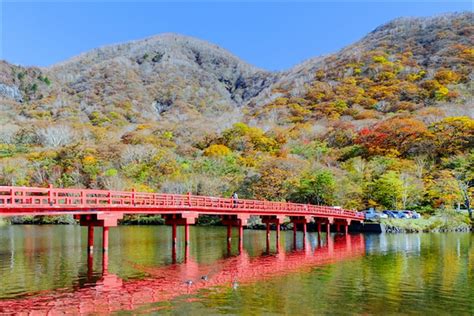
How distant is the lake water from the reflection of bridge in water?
0.04m

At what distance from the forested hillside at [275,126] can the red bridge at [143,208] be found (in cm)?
1681

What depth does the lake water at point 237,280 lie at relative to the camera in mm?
15633

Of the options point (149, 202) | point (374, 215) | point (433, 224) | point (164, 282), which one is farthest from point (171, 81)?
point (164, 282)

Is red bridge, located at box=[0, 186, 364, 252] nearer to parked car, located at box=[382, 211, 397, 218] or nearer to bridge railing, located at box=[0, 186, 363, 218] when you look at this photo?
bridge railing, located at box=[0, 186, 363, 218]

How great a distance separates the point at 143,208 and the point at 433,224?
35.0 meters

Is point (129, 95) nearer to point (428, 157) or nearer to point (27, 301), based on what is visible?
point (428, 157)

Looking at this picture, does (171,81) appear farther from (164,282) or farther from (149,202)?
(164,282)

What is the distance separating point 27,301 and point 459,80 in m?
118

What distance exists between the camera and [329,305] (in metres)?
15.7

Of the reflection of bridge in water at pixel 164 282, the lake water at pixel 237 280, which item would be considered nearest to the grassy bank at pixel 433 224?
the lake water at pixel 237 280

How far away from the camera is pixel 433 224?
49.8 meters

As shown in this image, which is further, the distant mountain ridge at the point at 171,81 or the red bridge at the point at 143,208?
the distant mountain ridge at the point at 171,81

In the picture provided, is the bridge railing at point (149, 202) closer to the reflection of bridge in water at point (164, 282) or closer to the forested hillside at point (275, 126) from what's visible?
the reflection of bridge in water at point (164, 282)

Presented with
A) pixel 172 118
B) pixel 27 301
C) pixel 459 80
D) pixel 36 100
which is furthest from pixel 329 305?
pixel 36 100
